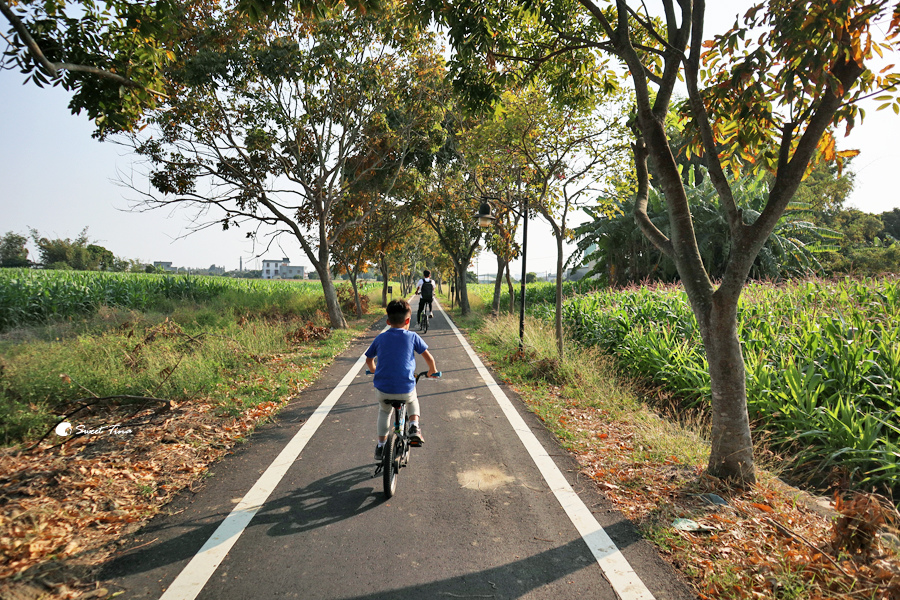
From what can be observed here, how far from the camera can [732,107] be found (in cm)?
380

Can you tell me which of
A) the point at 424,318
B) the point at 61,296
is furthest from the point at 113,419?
the point at 61,296

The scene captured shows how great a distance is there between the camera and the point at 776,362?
636 cm

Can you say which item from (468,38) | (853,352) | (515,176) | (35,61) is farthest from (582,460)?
(515,176)

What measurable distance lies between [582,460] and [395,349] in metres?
2.44

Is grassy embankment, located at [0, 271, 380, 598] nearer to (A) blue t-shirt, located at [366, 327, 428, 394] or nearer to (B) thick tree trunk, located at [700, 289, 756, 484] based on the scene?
(A) blue t-shirt, located at [366, 327, 428, 394]

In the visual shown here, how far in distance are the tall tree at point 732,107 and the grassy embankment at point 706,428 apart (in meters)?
0.68

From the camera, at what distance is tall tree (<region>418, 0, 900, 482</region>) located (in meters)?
3.23

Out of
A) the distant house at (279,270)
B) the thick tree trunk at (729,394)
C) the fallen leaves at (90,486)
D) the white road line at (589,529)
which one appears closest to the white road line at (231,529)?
the fallen leaves at (90,486)

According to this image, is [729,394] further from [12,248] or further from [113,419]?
[12,248]

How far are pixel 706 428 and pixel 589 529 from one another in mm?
3680

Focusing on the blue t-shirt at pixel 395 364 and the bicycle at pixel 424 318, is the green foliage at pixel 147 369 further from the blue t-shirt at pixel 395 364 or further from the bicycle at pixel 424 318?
the bicycle at pixel 424 318

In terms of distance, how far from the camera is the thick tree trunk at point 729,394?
3.95 m

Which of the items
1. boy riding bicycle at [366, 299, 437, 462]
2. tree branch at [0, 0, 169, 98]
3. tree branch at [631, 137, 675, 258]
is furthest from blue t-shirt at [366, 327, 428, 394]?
tree branch at [0, 0, 169, 98]

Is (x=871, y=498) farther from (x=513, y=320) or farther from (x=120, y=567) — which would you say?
(x=513, y=320)
